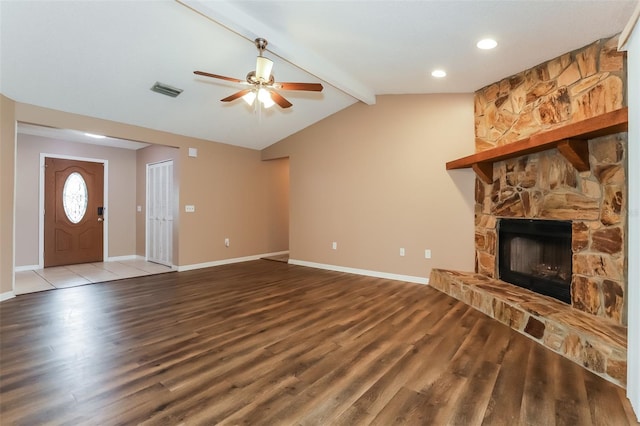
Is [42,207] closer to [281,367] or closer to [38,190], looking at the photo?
[38,190]

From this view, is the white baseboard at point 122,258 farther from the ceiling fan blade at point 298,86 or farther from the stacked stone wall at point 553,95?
the stacked stone wall at point 553,95

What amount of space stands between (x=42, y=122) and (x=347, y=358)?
4878 millimetres

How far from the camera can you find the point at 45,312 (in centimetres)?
349

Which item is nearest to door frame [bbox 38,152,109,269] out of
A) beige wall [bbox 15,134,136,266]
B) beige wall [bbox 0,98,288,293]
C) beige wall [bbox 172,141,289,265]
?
beige wall [bbox 15,134,136,266]

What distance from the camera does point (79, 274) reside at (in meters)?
5.50

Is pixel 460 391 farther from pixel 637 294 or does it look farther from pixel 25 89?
pixel 25 89

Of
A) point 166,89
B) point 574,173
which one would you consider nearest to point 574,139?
point 574,173

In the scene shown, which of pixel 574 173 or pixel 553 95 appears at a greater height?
pixel 553 95

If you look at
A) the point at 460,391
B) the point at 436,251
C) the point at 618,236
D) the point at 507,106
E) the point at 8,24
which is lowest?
the point at 460,391

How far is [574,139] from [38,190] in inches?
326

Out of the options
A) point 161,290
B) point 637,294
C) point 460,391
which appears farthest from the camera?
point 161,290

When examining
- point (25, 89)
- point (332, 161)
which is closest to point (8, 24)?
point (25, 89)

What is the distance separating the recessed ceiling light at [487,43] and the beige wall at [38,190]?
23.5 ft

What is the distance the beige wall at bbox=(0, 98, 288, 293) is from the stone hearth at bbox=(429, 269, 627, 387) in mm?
4490
